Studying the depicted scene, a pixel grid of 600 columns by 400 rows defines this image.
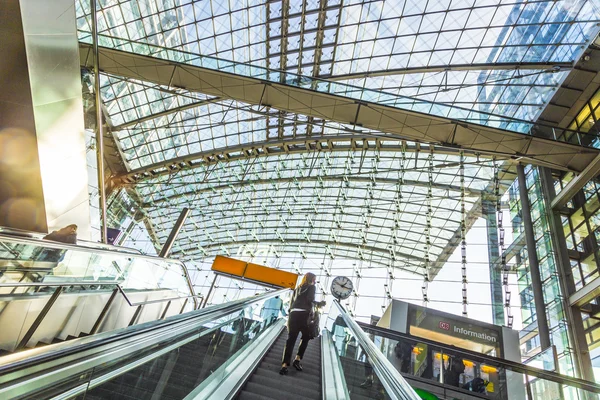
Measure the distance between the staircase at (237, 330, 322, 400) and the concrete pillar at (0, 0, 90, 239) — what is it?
6063 mm

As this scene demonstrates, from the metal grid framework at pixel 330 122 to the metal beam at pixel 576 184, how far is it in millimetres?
4334

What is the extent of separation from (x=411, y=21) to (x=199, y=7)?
12.7 metres

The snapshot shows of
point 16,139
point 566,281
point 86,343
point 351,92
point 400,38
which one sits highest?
point 400,38

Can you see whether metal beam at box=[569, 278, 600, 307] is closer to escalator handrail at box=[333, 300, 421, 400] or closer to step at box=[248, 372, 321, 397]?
step at box=[248, 372, 321, 397]

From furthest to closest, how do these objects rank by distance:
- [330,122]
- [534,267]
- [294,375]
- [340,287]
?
[330,122]
[534,267]
[340,287]
[294,375]

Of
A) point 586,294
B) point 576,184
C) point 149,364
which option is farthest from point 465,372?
point 576,184

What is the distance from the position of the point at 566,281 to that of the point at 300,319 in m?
17.8

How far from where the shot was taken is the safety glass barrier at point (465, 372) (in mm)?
6949

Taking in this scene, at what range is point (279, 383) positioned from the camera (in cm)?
541

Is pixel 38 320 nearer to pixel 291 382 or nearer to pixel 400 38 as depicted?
pixel 291 382

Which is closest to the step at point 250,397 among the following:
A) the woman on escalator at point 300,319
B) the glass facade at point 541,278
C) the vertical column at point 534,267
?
the woman on escalator at point 300,319

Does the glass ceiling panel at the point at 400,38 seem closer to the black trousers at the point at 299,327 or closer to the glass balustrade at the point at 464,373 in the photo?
the glass balustrade at the point at 464,373

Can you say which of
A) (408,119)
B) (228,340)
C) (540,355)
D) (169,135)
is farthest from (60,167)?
(169,135)

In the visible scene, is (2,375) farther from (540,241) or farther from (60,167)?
(540,241)
